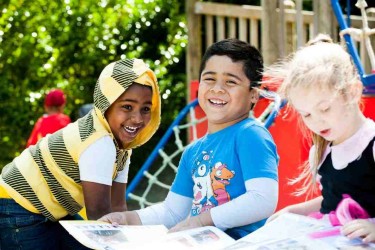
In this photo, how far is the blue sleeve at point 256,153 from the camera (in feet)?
8.00

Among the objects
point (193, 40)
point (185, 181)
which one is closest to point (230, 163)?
point (185, 181)

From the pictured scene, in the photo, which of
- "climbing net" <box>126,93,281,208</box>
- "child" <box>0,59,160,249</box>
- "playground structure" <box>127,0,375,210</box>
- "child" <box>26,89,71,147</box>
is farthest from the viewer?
"child" <box>26,89,71,147</box>

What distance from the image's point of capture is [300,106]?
207cm

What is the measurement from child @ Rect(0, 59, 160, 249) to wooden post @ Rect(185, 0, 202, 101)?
3.18 metres

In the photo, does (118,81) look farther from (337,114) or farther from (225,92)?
(337,114)

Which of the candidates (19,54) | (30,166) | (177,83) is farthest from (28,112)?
(30,166)

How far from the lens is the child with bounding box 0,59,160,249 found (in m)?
2.82

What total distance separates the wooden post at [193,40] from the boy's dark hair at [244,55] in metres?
3.48

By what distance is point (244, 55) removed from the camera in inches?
104

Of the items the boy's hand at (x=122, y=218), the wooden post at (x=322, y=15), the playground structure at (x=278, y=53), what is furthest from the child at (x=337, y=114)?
the wooden post at (x=322, y=15)

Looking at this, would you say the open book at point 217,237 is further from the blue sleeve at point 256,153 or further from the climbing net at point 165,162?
the climbing net at point 165,162

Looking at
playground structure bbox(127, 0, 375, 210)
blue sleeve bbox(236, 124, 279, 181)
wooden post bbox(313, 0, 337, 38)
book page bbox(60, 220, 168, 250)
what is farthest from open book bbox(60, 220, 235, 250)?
wooden post bbox(313, 0, 337, 38)

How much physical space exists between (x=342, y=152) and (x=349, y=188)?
95 millimetres

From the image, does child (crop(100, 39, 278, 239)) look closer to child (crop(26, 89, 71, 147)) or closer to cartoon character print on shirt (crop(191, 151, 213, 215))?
cartoon character print on shirt (crop(191, 151, 213, 215))
